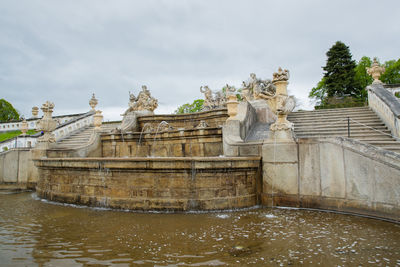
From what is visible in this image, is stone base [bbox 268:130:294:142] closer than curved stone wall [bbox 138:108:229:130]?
Yes

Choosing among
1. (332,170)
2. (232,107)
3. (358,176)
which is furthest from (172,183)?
(232,107)

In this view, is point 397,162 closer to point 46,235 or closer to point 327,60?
A: point 46,235

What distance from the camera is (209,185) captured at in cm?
701

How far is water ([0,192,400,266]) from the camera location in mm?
3812

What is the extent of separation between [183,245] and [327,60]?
150 feet

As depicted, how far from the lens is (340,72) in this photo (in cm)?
4091

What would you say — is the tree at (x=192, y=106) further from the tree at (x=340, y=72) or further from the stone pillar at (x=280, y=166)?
the stone pillar at (x=280, y=166)

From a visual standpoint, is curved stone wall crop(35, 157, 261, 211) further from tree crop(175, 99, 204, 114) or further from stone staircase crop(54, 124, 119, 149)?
tree crop(175, 99, 204, 114)

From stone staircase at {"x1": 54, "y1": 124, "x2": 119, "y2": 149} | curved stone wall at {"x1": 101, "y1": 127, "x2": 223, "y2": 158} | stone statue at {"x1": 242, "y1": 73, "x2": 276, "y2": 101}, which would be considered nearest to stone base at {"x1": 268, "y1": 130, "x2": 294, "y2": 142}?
curved stone wall at {"x1": 101, "y1": 127, "x2": 223, "y2": 158}

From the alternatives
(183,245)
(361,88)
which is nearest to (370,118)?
(183,245)

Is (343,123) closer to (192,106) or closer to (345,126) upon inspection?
(345,126)

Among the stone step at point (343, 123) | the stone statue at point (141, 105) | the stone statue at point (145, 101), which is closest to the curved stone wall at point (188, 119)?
the stone statue at point (141, 105)

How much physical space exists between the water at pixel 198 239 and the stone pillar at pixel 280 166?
649 mm

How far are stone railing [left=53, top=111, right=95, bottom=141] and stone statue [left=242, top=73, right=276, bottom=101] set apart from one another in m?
12.7
